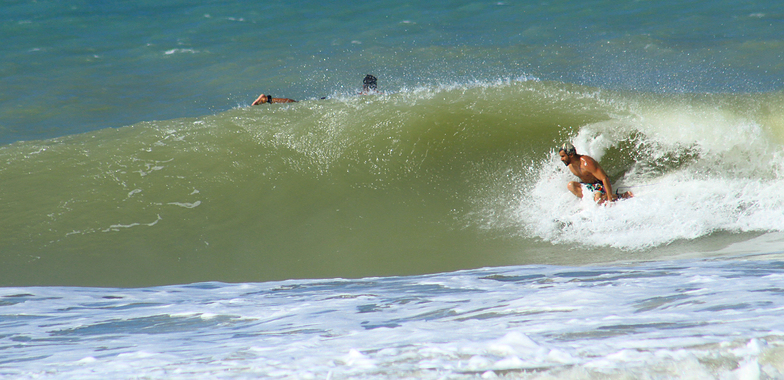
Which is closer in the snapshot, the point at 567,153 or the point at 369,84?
the point at 567,153

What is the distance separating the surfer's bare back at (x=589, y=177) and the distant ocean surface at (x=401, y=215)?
12 cm

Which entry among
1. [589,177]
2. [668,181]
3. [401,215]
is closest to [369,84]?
[401,215]

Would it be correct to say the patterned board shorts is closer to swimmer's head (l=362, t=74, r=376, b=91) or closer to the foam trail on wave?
the foam trail on wave

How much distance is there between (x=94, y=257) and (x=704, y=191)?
551 cm

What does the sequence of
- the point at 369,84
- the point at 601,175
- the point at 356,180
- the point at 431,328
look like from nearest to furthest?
the point at 431,328
the point at 601,175
the point at 356,180
the point at 369,84

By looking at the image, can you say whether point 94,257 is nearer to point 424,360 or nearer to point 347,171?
point 347,171

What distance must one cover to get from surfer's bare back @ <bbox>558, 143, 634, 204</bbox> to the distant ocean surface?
12cm

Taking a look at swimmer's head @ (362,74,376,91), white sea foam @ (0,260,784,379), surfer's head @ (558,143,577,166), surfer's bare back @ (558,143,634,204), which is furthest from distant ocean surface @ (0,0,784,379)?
swimmer's head @ (362,74,376,91)

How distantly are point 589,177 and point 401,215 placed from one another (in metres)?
1.80

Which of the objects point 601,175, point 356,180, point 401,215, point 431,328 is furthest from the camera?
point 356,180

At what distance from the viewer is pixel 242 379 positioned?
1906 mm

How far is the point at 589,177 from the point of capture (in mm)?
5707

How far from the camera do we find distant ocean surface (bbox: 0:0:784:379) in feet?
7.18

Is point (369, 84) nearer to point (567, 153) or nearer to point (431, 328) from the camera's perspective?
point (567, 153)
